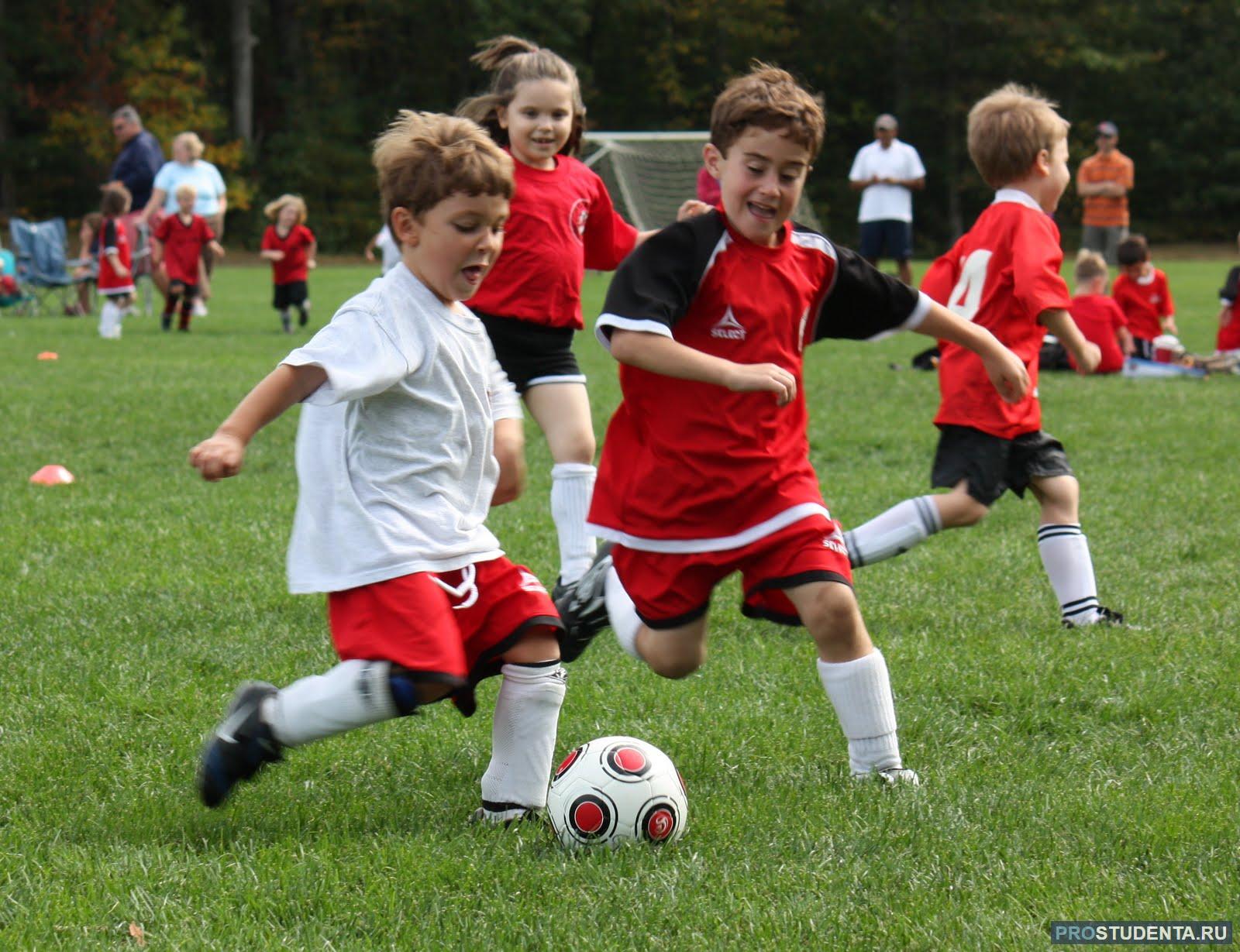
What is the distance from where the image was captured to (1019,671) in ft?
14.1

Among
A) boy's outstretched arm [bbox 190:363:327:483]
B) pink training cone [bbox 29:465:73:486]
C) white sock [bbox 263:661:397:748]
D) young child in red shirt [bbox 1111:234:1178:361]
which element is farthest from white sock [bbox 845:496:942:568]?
young child in red shirt [bbox 1111:234:1178:361]

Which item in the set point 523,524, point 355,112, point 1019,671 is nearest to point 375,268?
point 355,112

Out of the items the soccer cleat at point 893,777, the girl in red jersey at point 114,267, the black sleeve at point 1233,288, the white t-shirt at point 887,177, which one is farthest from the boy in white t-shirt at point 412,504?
the white t-shirt at point 887,177

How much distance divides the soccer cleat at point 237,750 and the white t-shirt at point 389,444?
0.28 meters

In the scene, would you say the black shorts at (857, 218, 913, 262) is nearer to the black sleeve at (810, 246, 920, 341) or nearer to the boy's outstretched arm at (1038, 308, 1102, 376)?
the boy's outstretched arm at (1038, 308, 1102, 376)

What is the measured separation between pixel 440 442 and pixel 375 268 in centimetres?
3026

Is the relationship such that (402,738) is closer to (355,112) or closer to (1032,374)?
(1032,374)

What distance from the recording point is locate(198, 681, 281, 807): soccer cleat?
3.06 metres

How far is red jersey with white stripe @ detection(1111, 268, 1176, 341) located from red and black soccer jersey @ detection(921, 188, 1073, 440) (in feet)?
27.3

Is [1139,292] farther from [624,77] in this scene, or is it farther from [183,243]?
[624,77]

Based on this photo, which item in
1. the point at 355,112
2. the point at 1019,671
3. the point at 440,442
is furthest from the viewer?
the point at 355,112

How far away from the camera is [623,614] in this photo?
12.0 feet

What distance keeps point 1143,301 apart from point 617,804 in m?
11.0

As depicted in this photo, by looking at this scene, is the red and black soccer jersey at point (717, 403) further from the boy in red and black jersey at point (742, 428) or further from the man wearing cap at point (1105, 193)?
the man wearing cap at point (1105, 193)
